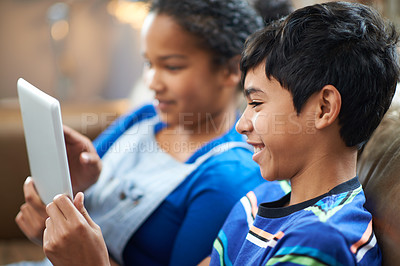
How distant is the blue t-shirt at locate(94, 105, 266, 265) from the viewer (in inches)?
36.1

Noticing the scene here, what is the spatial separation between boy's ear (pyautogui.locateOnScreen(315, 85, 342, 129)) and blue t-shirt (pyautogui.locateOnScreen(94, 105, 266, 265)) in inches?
12.8

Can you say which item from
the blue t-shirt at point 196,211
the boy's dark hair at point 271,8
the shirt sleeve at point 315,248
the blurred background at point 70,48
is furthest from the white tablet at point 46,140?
the blurred background at point 70,48

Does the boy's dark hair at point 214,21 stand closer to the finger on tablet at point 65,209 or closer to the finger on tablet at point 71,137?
the finger on tablet at point 71,137

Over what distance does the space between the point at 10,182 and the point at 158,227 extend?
0.63m

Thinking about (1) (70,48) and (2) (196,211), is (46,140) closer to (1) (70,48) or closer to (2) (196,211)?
(2) (196,211)

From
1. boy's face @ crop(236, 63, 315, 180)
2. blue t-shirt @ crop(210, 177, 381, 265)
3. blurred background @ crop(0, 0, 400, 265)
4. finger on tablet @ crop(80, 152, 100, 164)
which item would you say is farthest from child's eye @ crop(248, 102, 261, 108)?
blurred background @ crop(0, 0, 400, 265)

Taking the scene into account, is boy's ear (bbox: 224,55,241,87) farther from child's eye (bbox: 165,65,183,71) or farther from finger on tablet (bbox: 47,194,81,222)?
finger on tablet (bbox: 47,194,81,222)

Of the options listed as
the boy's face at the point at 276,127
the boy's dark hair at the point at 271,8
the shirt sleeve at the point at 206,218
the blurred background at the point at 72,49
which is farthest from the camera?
the blurred background at the point at 72,49

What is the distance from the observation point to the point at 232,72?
1.04m

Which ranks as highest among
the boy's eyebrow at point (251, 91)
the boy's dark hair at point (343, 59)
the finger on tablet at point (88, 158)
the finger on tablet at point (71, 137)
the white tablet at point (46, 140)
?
the boy's dark hair at point (343, 59)

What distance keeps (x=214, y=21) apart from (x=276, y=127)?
43 cm

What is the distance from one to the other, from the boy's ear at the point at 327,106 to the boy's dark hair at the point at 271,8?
0.52 m

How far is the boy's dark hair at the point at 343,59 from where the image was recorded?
2.09 feet

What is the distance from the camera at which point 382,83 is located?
658 millimetres
